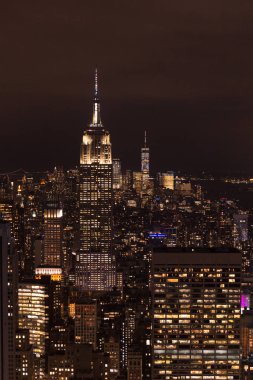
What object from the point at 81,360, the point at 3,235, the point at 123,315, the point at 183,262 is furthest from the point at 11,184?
the point at 183,262

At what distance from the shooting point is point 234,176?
13898 mm

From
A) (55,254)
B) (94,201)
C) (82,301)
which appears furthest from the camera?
(94,201)

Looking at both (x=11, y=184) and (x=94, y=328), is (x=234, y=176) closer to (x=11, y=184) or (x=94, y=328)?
(x=94, y=328)

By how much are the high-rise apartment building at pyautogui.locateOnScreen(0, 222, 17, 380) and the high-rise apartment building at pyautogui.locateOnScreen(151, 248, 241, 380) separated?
1882 millimetres

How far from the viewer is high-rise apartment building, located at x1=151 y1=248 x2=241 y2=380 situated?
10953mm

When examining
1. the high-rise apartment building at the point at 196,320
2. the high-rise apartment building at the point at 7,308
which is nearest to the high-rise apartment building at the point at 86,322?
the high-rise apartment building at the point at 7,308

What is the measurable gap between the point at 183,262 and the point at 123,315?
6.05m

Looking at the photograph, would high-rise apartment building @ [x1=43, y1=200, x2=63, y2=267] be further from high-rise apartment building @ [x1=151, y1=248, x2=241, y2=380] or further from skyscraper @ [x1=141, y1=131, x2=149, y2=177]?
high-rise apartment building @ [x1=151, y1=248, x2=241, y2=380]

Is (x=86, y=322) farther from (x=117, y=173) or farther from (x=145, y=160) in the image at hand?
(x=117, y=173)

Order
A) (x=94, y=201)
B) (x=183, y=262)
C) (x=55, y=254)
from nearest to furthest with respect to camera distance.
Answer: (x=183, y=262) < (x=55, y=254) < (x=94, y=201)

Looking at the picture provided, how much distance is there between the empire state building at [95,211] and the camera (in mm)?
22361

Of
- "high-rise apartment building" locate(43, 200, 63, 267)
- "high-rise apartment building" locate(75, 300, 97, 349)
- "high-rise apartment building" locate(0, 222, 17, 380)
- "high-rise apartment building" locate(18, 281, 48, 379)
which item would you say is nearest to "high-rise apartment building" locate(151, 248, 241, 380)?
"high-rise apartment building" locate(0, 222, 17, 380)

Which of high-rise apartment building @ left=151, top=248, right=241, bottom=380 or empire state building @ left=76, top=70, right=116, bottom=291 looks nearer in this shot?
high-rise apartment building @ left=151, top=248, right=241, bottom=380

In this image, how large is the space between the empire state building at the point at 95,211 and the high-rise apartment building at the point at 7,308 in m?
9.29
